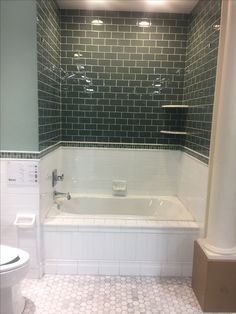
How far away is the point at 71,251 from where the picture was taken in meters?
2.50

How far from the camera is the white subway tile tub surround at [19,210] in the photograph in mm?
2313

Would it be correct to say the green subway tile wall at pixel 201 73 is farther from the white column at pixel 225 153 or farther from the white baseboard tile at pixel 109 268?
the white baseboard tile at pixel 109 268

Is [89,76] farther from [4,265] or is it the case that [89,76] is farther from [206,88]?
[4,265]

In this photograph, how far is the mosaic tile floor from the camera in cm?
207

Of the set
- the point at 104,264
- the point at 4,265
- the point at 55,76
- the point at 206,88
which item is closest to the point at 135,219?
the point at 104,264

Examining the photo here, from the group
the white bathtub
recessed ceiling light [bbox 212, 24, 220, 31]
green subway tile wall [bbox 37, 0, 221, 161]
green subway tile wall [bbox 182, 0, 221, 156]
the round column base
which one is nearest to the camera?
the round column base

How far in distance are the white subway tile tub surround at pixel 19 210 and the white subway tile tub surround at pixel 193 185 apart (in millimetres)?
1453

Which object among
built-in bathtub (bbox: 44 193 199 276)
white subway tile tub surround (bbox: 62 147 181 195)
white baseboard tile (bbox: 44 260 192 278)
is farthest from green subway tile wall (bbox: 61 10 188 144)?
white baseboard tile (bbox: 44 260 192 278)

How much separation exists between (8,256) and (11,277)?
0.18 m

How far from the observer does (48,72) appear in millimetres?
2580

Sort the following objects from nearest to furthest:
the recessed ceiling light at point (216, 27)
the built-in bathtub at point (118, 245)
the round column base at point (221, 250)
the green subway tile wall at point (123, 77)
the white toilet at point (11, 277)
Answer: the white toilet at point (11, 277) < the round column base at point (221, 250) < the recessed ceiling light at point (216, 27) < the built-in bathtub at point (118, 245) < the green subway tile wall at point (123, 77)

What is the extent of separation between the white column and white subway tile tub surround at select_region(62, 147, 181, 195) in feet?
4.12

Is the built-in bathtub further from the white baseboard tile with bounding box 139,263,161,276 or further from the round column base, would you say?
the round column base

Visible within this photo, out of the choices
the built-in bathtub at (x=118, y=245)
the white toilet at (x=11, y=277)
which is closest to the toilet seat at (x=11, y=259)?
the white toilet at (x=11, y=277)
